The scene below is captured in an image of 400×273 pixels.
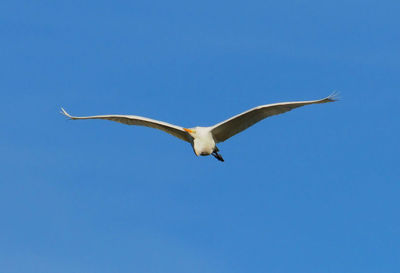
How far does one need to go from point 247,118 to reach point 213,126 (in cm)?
148

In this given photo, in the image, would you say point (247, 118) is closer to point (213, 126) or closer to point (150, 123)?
point (213, 126)

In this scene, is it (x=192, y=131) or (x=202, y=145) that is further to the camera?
(x=192, y=131)

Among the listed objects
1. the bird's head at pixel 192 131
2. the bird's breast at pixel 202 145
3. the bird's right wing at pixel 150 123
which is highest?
the bird's right wing at pixel 150 123

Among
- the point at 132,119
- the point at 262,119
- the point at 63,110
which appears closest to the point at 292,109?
the point at 262,119

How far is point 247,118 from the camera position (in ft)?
117

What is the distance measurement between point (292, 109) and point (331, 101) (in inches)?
78.4

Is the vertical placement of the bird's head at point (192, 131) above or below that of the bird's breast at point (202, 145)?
above

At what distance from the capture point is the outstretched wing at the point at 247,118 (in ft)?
113

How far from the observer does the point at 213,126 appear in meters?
36.0

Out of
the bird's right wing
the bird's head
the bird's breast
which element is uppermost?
the bird's right wing

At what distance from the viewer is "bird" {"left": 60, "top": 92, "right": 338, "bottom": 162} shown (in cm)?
3484

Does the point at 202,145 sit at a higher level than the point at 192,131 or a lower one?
lower

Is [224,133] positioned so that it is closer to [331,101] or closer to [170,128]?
[170,128]

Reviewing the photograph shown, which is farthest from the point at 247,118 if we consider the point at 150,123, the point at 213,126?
the point at 150,123
